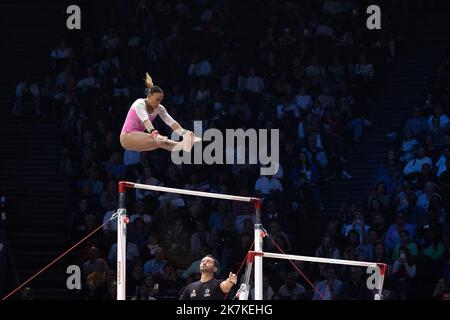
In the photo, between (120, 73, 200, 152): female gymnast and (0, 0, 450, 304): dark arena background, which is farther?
(0, 0, 450, 304): dark arena background

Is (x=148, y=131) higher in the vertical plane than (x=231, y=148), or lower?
higher

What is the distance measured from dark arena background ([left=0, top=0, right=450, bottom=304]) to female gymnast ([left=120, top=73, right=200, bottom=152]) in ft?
7.37

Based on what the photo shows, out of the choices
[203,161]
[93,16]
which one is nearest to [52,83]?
[93,16]

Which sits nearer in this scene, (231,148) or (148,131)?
(148,131)

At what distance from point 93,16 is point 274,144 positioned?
5570 mm

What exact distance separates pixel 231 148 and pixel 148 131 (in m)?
6.08

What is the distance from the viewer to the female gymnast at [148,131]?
12.6 metres

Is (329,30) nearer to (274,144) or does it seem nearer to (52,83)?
(274,144)

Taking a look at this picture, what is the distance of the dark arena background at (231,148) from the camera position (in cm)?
1644

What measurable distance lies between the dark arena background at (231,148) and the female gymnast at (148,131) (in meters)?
2.25

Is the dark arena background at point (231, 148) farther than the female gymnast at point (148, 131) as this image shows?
Yes

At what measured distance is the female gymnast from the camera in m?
12.6

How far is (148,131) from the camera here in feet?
41.6

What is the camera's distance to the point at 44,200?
750 inches
